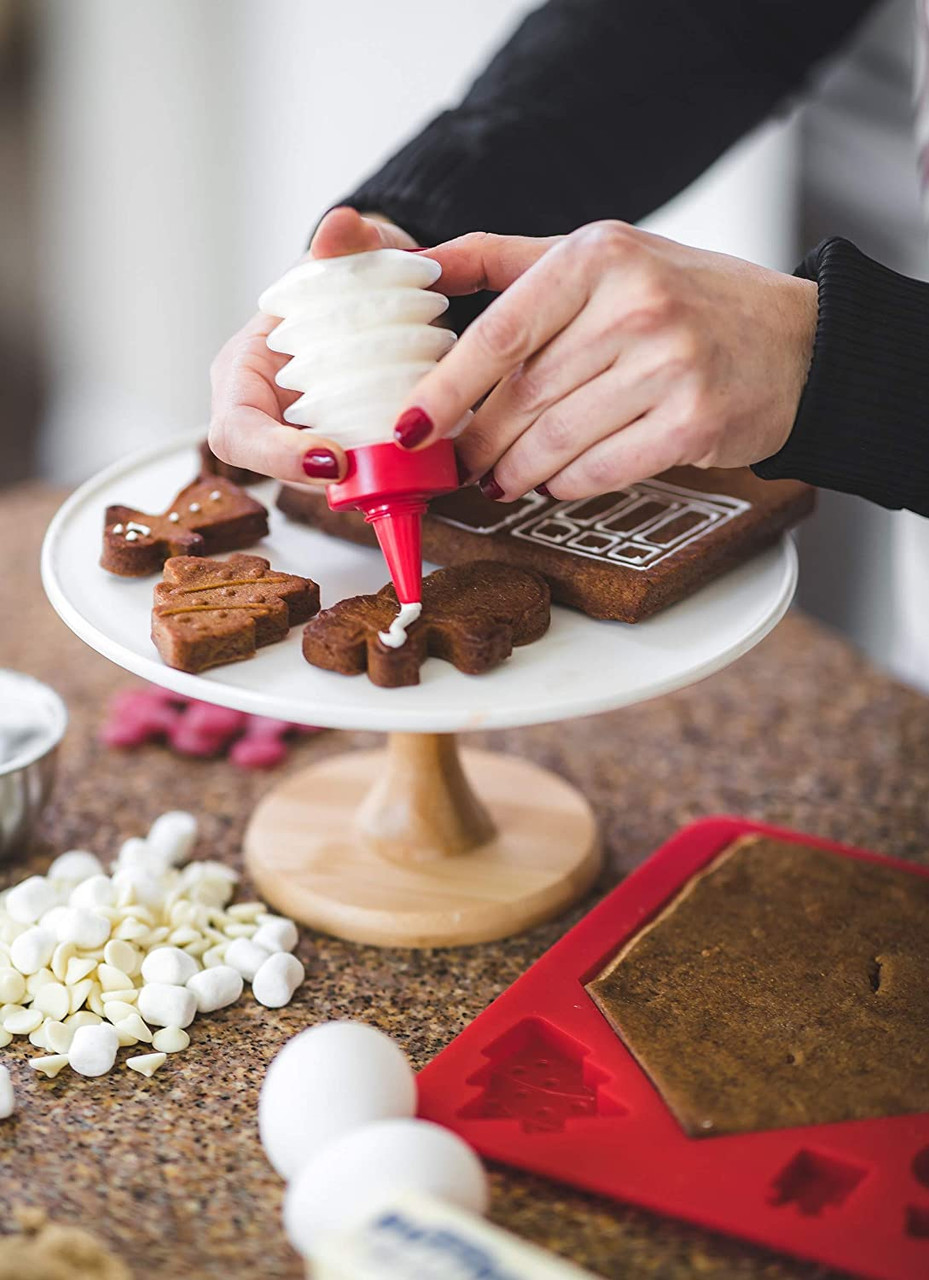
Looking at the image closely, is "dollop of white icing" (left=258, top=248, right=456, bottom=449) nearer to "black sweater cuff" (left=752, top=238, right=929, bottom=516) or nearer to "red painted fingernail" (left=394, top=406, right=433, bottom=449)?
"red painted fingernail" (left=394, top=406, right=433, bottom=449)

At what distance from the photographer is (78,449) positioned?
4195 millimetres

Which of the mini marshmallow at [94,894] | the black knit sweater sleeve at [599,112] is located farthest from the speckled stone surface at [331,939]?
the black knit sweater sleeve at [599,112]

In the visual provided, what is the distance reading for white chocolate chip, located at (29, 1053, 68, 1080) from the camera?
0.81 m

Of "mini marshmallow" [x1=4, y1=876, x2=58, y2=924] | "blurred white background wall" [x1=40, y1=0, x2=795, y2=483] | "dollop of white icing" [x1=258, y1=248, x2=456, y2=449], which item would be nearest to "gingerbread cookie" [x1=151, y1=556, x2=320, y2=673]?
"dollop of white icing" [x1=258, y1=248, x2=456, y2=449]

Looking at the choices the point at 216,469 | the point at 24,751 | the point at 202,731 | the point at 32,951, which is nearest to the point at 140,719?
the point at 202,731

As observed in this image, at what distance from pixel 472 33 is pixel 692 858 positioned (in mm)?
2143

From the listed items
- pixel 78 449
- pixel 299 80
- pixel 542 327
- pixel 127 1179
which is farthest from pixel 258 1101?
pixel 78 449

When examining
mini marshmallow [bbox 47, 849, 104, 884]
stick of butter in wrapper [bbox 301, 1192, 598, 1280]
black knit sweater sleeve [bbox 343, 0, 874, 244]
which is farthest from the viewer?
black knit sweater sleeve [bbox 343, 0, 874, 244]

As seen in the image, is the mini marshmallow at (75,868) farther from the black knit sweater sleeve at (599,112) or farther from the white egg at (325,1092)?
the black knit sweater sleeve at (599,112)

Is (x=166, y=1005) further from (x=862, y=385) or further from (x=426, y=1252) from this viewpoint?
(x=862, y=385)

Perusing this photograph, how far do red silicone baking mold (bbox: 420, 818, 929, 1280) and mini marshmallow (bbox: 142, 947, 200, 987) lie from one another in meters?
0.20

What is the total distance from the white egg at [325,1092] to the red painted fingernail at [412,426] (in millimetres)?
336

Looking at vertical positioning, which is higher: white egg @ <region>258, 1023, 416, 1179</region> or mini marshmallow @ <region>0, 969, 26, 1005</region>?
white egg @ <region>258, 1023, 416, 1179</region>

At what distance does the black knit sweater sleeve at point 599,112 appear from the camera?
45.5 inches
